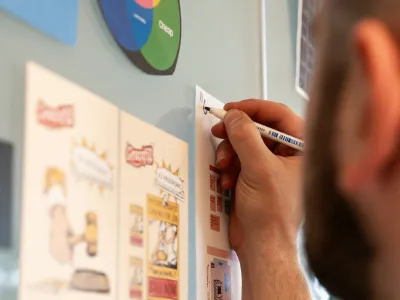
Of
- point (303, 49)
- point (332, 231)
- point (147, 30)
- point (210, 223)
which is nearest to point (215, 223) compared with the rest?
point (210, 223)

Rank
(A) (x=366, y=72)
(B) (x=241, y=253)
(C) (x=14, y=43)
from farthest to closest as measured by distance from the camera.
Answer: (B) (x=241, y=253) → (C) (x=14, y=43) → (A) (x=366, y=72)

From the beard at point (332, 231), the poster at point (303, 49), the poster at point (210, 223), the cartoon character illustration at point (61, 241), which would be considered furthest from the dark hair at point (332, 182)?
the poster at point (303, 49)

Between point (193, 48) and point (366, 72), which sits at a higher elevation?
point (193, 48)

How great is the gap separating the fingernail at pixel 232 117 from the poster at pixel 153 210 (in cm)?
6

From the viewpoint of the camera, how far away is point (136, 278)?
50 cm

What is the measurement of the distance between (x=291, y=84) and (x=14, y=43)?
61cm

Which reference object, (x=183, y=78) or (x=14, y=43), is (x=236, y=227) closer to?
(x=183, y=78)

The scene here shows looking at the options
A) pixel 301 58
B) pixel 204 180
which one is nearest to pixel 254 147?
pixel 204 180

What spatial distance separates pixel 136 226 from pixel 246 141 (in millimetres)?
175

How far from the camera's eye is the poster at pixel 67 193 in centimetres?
40

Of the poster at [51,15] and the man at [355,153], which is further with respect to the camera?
the poster at [51,15]

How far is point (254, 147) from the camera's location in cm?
63

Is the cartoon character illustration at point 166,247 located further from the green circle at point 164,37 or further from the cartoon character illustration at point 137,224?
the green circle at point 164,37

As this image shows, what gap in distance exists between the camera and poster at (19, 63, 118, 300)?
398 millimetres
